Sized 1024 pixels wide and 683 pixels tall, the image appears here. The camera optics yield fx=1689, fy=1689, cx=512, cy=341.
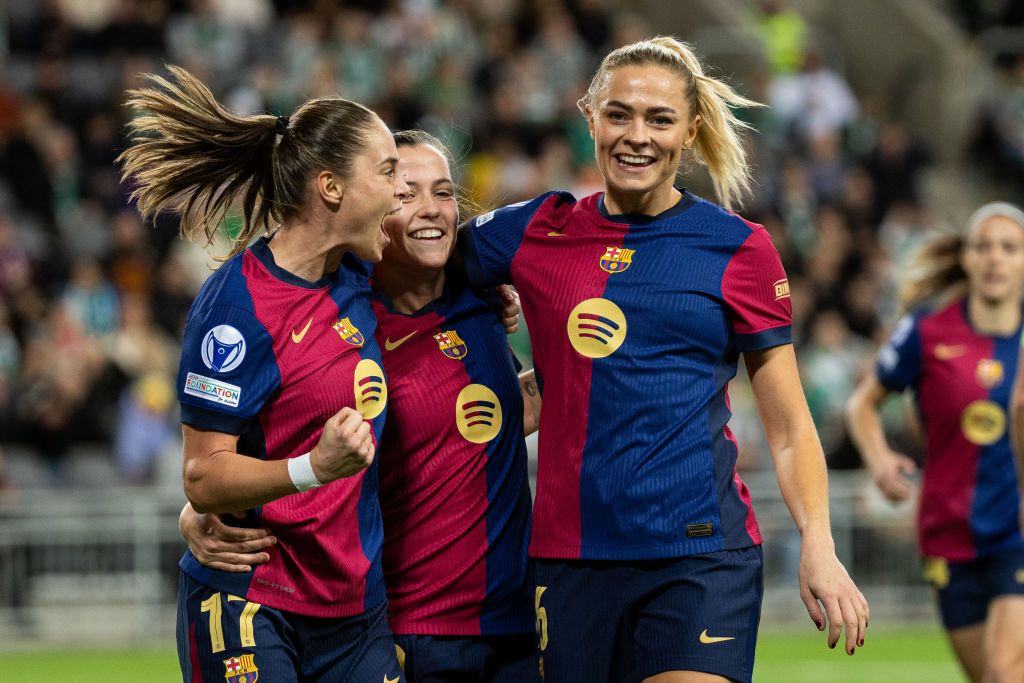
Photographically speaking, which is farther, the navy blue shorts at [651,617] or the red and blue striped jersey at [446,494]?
the red and blue striped jersey at [446,494]

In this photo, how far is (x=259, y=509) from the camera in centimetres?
477

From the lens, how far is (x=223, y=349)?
461 cm

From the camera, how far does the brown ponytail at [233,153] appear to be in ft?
16.1

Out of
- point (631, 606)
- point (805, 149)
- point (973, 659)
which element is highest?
point (805, 149)

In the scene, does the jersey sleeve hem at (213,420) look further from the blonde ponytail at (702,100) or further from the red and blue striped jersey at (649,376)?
the blonde ponytail at (702,100)

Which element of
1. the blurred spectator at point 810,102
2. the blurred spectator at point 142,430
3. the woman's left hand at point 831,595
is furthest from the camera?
the blurred spectator at point 810,102

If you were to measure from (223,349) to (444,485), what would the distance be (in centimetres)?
98

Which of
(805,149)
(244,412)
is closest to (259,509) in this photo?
(244,412)

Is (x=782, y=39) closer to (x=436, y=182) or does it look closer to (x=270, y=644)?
(x=436, y=182)

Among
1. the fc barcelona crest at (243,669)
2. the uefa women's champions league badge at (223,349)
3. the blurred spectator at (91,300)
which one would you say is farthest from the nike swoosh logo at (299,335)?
the blurred spectator at (91,300)

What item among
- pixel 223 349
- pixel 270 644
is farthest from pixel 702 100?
pixel 270 644

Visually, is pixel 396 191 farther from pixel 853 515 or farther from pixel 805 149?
pixel 805 149

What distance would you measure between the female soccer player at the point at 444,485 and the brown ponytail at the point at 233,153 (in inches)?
17.7

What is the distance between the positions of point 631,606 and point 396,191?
1416 millimetres
